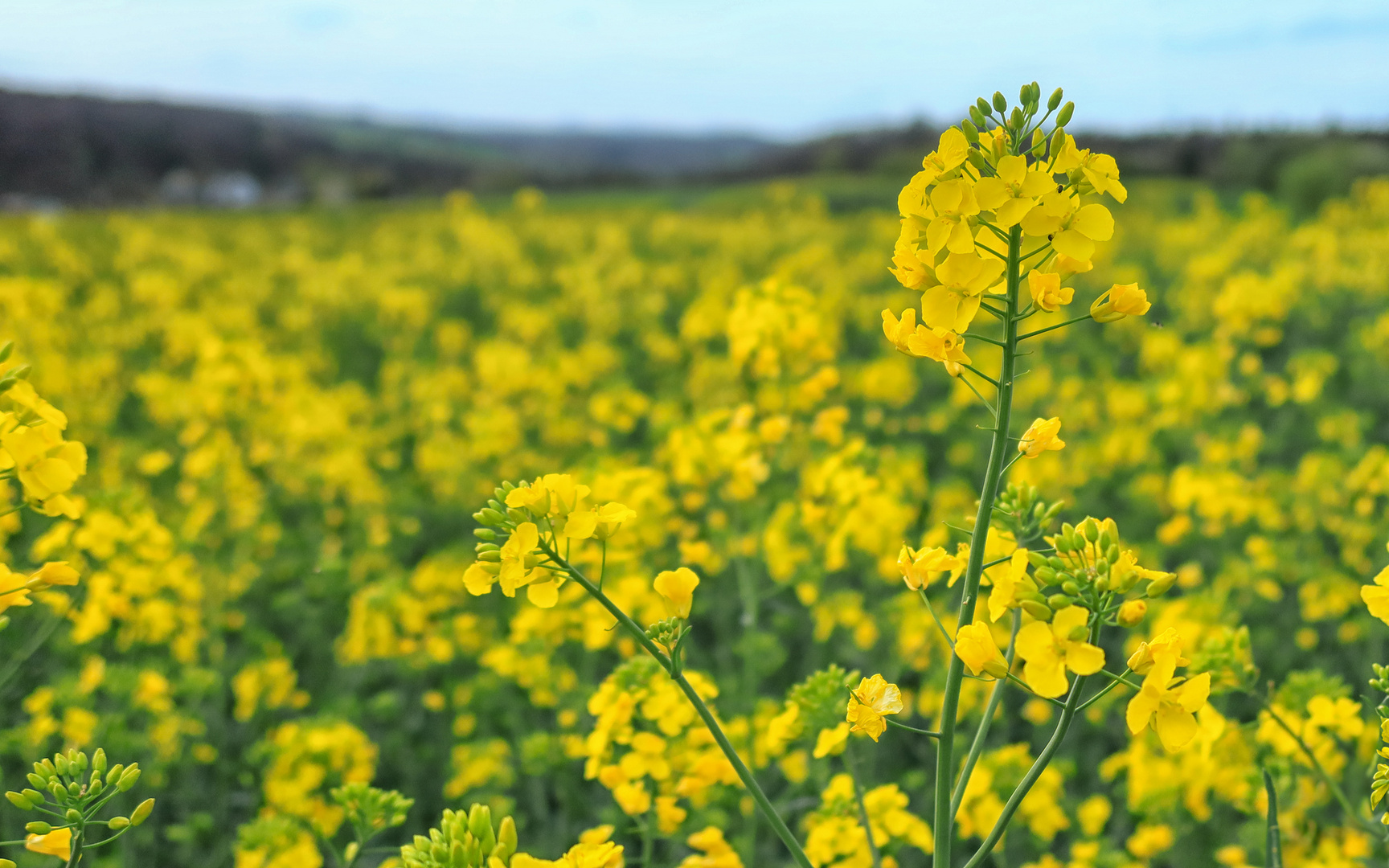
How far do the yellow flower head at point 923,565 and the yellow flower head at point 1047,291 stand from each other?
416 mm

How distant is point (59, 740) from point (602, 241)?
44.7 ft

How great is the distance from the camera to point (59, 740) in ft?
11.6

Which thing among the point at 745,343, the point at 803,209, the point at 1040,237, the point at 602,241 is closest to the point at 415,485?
the point at 745,343

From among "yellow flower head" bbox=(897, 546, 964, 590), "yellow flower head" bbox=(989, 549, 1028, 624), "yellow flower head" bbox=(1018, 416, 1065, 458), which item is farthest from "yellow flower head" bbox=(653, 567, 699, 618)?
"yellow flower head" bbox=(1018, 416, 1065, 458)

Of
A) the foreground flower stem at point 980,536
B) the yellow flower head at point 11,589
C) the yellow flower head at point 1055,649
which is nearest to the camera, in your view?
the yellow flower head at point 1055,649

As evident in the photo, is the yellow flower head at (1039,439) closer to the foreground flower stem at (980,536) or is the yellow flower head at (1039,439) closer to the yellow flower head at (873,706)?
the foreground flower stem at (980,536)

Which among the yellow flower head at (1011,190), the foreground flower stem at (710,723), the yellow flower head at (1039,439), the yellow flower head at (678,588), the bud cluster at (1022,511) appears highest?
the yellow flower head at (1011,190)

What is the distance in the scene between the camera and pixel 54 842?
1.64 metres

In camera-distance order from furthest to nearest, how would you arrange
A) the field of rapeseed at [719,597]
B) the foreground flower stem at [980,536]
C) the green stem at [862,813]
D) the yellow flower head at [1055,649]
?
the green stem at [862,813] → the field of rapeseed at [719,597] → the foreground flower stem at [980,536] → the yellow flower head at [1055,649]

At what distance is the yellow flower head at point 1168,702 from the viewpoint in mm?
1222

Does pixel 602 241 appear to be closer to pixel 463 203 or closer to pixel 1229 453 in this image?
pixel 463 203

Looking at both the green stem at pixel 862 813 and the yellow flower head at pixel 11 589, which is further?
the green stem at pixel 862 813

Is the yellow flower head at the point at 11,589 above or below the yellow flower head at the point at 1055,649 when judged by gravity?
below

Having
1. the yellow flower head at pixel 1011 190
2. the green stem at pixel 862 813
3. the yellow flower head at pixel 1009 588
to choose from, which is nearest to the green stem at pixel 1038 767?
the yellow flower head at pixel 1009 588
